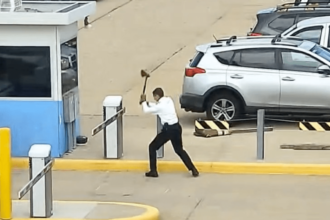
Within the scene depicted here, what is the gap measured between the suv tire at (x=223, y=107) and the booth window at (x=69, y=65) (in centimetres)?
280

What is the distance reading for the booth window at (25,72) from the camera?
14.7 m

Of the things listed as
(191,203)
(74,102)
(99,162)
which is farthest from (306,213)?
(74,102)

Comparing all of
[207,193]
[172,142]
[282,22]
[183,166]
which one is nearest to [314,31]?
[282,22]

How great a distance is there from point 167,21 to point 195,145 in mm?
15283

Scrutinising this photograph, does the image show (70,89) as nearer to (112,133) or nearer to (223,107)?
(112,133)

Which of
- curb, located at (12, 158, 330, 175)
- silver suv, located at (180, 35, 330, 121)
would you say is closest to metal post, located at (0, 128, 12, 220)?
curb, located at (12, 158, 330, 175)

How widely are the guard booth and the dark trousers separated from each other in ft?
6.19

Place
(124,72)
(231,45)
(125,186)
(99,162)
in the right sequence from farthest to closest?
(124,72) → (231,45) → (99,162) → (125,186)

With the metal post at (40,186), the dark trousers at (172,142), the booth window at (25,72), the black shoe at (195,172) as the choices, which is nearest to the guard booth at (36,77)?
the booth window at (25,72)

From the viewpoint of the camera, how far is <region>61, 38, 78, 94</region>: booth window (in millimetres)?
14984

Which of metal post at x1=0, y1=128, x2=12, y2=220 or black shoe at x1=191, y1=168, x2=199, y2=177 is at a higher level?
metal post at x1=0, y1=128, x2=12, y2=220

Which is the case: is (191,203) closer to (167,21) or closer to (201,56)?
(201,56)

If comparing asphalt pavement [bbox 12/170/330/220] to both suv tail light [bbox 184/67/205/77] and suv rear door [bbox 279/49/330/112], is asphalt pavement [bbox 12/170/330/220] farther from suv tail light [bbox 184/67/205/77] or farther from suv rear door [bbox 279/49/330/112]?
suv tail light [bbox 184/67/205/77]

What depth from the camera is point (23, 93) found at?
583 inches
